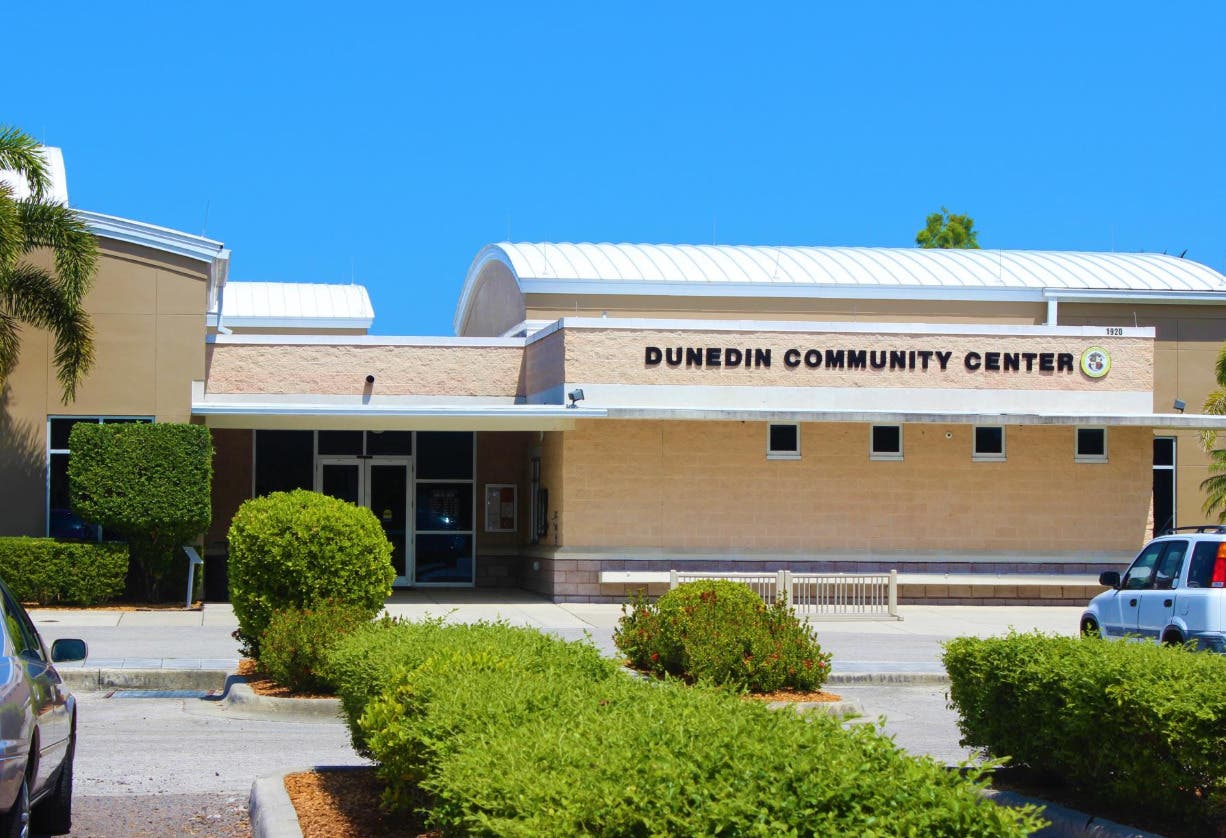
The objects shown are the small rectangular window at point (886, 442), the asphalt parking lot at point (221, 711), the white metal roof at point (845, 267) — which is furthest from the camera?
the white metal roof at point (845, 267)

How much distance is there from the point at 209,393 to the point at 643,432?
8.42m

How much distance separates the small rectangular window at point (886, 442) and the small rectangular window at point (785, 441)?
137 centimetres

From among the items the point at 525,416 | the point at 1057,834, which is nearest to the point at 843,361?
the point at 525,416

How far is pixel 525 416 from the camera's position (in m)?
24.5

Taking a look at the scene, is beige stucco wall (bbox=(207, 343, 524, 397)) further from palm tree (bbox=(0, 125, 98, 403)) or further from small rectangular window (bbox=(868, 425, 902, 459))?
small rectangular window (bbox=(868, 425, 902, 459))

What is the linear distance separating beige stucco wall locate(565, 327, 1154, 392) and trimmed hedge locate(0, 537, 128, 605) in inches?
324

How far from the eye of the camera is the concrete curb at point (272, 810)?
25.6 ft

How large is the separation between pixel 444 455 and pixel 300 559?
14.7 meters

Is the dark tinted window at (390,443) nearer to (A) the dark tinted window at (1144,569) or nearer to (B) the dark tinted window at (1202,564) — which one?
(A) the dark tinted window at (1144,569)

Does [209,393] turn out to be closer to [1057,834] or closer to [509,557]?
[509,557]

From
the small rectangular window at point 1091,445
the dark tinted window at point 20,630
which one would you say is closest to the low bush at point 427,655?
the dark tinted window at point 20,630

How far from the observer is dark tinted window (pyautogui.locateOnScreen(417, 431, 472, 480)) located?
93.8 feet

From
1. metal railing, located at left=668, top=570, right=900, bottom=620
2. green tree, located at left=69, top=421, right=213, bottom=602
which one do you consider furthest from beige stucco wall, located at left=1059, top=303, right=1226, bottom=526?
green tree, located at left=69, top=421, right=213, bottom=602

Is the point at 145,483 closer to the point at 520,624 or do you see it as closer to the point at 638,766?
the point at 520,624
